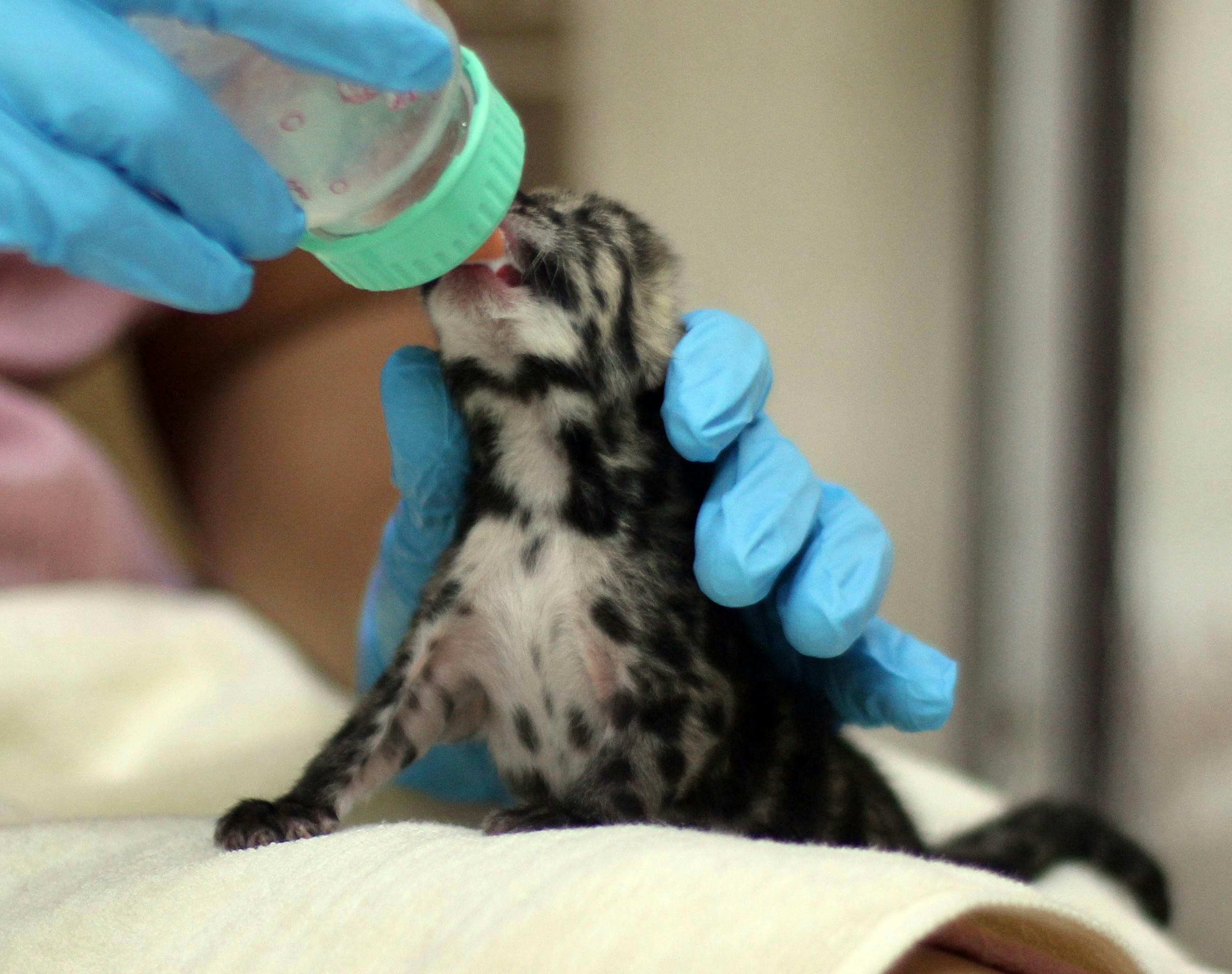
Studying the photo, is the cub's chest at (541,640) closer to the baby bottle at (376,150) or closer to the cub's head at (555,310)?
the cub's head at (555,310)

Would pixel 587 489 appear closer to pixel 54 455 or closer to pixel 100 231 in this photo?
pixel 100 231

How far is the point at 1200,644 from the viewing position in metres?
2.15

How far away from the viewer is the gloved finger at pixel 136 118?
90 cm

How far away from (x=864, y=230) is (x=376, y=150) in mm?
1834

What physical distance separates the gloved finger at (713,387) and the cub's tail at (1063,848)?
738 millimetres

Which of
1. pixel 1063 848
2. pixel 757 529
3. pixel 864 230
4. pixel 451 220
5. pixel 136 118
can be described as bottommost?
pixel 1063 848

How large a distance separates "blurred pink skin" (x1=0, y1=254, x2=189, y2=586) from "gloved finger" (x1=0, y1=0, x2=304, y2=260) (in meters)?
1.44

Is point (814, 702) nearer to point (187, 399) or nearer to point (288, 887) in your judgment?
point (288, 887)

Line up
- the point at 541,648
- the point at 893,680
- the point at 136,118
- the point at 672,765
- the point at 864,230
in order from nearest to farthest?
the point at 136,118
the point at 672,765
the point at 541,648
the point at 893,680
the point at 864,230

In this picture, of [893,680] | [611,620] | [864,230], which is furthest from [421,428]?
[864,230]

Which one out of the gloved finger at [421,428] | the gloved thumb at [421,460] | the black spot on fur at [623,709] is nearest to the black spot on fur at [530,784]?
the black spot on fur at [623,709]

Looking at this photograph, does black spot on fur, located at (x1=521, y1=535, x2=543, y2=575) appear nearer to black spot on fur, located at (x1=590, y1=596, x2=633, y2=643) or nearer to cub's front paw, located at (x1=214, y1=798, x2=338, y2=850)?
black spot on fur, located at (x1=590, y1=596, x2=633, y2=643)

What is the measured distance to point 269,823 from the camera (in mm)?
1059

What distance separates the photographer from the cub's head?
3.94ft
